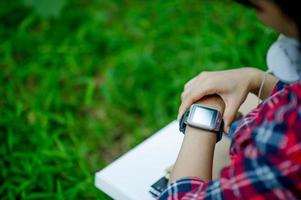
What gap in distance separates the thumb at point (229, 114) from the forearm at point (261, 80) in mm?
79

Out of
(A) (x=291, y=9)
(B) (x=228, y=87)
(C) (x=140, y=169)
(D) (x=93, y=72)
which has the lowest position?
(D) (x=93, y=72)

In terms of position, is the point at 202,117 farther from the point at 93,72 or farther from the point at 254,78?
the point at 93,72

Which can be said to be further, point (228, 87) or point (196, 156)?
point (228, 87)

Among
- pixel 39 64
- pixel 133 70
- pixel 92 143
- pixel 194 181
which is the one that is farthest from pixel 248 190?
pixel 39 64

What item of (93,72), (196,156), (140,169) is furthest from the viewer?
(93,72)

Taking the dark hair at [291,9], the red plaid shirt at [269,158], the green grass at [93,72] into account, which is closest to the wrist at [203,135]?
the red plaid shirt at [269,158]

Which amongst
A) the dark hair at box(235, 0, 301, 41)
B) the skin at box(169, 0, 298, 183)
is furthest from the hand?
the dark hair at box(235, 0, 301, 41)

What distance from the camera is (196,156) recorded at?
1160 mm

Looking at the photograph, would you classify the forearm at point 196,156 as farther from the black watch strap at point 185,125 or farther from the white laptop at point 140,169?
the white laptop at point 140,169

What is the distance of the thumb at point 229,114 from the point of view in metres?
1.27

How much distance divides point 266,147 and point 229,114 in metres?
0.30

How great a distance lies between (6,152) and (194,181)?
4.00 ft

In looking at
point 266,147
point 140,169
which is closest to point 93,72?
point 140,169

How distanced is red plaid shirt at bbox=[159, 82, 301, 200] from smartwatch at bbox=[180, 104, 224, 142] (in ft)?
0.51
